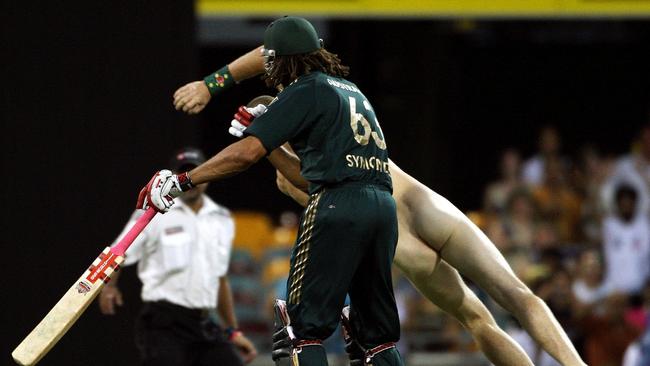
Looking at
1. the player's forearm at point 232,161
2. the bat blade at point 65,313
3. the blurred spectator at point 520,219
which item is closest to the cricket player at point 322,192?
the player's forearm at point 232,161

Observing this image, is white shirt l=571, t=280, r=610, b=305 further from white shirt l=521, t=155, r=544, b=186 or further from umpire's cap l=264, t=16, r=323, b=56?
umpire's cap l=264, t=16, r=323, b=56

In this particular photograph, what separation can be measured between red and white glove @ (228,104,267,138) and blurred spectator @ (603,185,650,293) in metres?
7.72

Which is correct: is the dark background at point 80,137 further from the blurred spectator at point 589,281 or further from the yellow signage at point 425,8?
the blurred spectator at point 589,281

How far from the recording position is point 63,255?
8547 mm

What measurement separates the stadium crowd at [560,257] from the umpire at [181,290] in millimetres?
4229

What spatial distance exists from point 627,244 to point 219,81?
7533 millimetres

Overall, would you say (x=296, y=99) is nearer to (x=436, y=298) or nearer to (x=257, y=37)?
(x=436, y=298)

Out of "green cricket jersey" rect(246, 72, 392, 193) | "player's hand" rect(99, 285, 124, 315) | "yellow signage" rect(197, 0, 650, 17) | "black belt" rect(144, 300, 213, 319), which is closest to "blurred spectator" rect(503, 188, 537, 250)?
"yellow signage" rect(197, 0, 650, 17)

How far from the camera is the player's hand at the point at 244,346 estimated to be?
8289 mm

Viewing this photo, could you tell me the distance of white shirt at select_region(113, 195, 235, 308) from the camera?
8219 mm

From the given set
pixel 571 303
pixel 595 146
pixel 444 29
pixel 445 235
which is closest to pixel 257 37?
pixel 444 29

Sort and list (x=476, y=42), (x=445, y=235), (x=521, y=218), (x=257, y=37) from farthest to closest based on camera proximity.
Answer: (x=476, y=42) < (x=257, y=37) < (x=521, y=218) < (x=445, y=235)

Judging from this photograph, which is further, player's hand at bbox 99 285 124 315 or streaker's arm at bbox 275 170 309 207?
player's hand at bbox 99 285 124 315

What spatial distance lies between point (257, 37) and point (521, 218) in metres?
5.08
